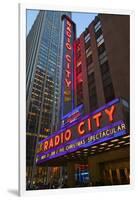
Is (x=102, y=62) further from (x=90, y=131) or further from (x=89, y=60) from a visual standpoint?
(x=90, y=131)

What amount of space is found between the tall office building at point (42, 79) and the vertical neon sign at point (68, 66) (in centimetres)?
5

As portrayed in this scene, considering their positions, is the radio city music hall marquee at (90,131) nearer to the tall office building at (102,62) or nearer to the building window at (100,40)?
the tall office building at (102,62)

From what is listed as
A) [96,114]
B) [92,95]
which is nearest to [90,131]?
[96,114]

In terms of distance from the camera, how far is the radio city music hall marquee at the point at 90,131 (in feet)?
17.3

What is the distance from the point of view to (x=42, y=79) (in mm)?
5184

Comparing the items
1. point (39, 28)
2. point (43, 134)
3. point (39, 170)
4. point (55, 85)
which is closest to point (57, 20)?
point (39, 28)

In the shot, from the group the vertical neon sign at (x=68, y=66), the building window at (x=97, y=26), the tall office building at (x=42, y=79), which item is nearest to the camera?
the tall office building at (x=42, y=79)

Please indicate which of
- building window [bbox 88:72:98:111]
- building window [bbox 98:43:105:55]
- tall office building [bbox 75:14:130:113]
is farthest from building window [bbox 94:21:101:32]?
building window [bbox 88:72:98:111]

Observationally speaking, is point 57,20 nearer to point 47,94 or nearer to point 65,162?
point 47,94

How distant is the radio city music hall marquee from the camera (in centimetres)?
526

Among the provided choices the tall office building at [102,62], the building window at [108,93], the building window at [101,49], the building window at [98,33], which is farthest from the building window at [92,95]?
the building window at [98,33]

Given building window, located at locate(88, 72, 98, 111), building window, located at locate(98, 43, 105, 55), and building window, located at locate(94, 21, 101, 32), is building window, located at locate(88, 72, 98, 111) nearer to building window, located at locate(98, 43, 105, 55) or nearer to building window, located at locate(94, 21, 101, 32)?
building window, located at locate(98, 43, 105, 55)

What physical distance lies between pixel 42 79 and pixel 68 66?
299 mm

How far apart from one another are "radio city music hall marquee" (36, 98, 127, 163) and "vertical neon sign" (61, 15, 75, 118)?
19 cm
